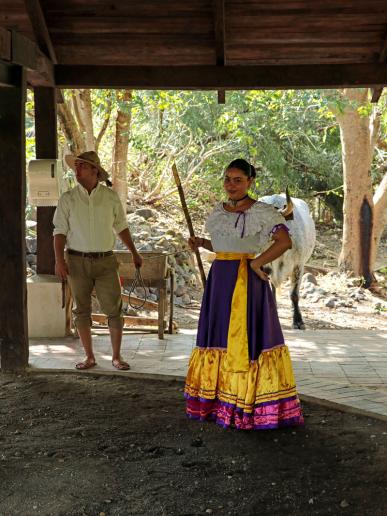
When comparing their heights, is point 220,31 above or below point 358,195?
above

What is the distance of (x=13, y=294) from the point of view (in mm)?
5438

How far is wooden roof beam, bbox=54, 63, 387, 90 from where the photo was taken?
618 centimetres

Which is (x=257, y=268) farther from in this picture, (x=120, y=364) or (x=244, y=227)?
(x=120, y=364)

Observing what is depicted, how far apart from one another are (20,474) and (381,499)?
1754 mm

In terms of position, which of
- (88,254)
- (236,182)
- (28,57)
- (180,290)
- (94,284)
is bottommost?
(180,290)

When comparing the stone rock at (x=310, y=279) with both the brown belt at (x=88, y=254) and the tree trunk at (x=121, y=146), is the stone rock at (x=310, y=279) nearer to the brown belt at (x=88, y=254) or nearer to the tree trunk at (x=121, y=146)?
the tree trunk at (x=121, y=146)

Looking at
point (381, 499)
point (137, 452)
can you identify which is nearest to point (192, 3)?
point (137, 452)

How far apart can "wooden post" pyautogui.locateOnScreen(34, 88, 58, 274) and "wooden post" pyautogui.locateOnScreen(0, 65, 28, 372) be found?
108cm

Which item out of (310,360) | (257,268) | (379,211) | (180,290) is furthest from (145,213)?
(257,268)

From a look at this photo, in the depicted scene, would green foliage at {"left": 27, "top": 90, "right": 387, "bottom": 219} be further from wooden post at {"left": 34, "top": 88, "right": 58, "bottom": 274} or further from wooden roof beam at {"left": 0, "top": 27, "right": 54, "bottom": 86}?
wooden roof beam at {"left": 0, "top": 27, "right": 54, "bottom": 86}

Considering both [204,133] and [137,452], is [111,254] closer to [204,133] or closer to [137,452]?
[137,452]

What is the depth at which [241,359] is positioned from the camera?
410 cm

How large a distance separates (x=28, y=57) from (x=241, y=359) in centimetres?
292

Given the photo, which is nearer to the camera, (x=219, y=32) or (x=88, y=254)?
(x=88, y=254)
